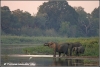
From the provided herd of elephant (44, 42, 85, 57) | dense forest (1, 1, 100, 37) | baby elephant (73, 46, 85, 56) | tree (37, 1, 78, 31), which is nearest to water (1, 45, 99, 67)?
baby elephant (73, 46, 85, 56)

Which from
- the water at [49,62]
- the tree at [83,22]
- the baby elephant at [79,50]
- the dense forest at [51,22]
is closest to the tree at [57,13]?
the dense forest at [51,22]

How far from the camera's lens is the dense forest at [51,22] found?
53.6m

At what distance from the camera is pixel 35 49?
26969 mm

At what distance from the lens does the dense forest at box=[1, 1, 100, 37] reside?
53597mm

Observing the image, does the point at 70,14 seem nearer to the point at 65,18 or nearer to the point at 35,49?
the point at 65,18

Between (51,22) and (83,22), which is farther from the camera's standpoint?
(83,22)

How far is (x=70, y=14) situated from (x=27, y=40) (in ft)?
66.1

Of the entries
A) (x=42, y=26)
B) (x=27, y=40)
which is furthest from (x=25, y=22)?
(x=27, y=40)

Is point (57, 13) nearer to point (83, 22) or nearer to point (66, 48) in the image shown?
point (83, 22)

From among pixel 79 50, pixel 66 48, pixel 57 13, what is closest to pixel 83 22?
pixel 57 13

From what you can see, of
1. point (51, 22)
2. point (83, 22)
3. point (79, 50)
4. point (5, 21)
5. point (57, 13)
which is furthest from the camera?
point (57, 13)

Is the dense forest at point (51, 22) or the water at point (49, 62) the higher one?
the dense forest at point (51, 22)

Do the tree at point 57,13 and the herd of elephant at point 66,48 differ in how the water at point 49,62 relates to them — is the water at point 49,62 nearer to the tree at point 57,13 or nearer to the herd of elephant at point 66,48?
the herd of elephant at point 66,48

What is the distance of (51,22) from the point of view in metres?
62.2
